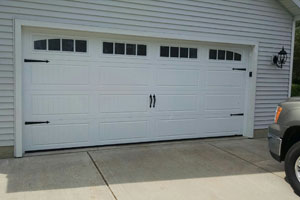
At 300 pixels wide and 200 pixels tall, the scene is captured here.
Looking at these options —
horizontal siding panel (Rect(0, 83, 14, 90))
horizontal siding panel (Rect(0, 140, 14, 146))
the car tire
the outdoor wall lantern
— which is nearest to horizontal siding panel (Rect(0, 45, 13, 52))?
horizontal siding panel (Rect(0, 83, 14, 90))

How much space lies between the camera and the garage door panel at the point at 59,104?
4.82m

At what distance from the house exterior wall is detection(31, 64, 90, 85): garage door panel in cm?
43

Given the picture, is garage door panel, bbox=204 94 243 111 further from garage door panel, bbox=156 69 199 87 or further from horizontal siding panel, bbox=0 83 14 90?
horizontal siding panel, bbox=0 83 14 90

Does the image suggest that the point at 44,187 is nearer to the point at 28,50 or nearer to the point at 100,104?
the point at 100,104

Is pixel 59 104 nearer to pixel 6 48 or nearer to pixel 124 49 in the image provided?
pixel 6 48

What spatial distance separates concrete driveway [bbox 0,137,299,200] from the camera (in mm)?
3348

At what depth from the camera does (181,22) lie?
18.2ft

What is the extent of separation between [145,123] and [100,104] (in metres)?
1.04

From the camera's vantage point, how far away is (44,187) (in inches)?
135

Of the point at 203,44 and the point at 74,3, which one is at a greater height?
the point at 74,3

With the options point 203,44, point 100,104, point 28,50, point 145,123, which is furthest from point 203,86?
point 28,50

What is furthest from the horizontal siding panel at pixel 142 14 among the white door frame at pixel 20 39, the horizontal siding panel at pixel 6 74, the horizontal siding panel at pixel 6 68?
the horizontal siding panel at pixel 6 74

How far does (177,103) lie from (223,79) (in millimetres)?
1286

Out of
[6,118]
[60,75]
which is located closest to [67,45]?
[60,75]
